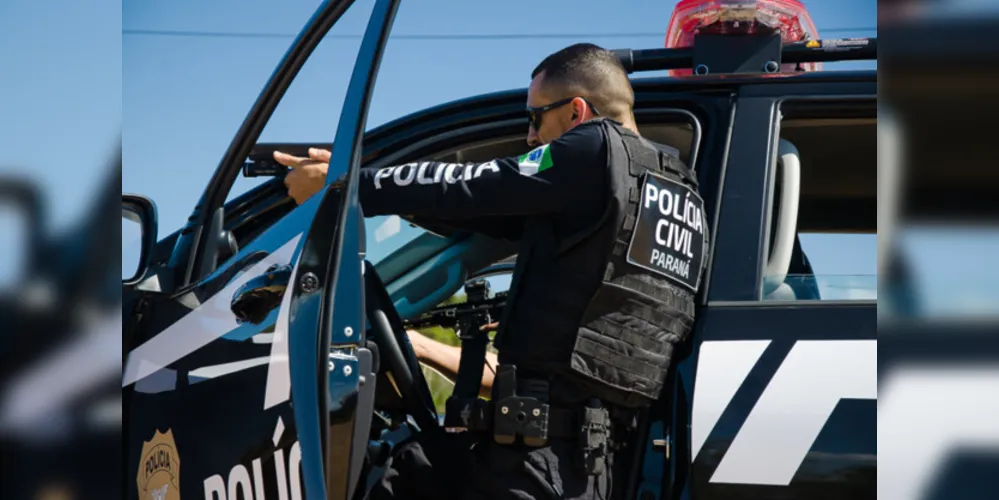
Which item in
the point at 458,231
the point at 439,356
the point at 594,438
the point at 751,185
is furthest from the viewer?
the point at 439,356

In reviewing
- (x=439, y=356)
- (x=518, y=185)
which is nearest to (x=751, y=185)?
(x=518, y=185)

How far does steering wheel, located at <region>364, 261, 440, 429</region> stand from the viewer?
2.21m

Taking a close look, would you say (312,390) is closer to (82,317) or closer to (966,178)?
(82,317)

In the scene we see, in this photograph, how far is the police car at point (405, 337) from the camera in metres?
1.67

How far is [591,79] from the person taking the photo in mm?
2201

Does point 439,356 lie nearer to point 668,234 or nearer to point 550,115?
point 550,115

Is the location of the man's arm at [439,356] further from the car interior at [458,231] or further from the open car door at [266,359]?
the open car door at [266,359]

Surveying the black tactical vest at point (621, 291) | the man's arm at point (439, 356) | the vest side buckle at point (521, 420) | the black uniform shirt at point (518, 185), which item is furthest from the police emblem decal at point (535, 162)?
the man's arm at point (439, 356)

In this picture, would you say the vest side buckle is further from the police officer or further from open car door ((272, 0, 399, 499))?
open car door ((272, 0, 399, 499))

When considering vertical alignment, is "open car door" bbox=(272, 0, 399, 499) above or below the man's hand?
below

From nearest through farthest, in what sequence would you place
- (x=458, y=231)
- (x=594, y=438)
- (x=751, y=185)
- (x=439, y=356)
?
(x=594, y=438)
(x=751, y=185)
(x=458, y=231)
(x=439, y=356)

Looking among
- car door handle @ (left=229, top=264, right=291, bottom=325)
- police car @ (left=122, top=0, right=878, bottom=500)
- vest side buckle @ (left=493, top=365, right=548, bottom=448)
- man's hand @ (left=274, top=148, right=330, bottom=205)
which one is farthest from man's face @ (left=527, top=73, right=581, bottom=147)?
car door handle @ (left=229, top=264, right=291, bottom=325)

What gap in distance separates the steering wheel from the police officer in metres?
0.24

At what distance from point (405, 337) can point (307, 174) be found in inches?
18.4
